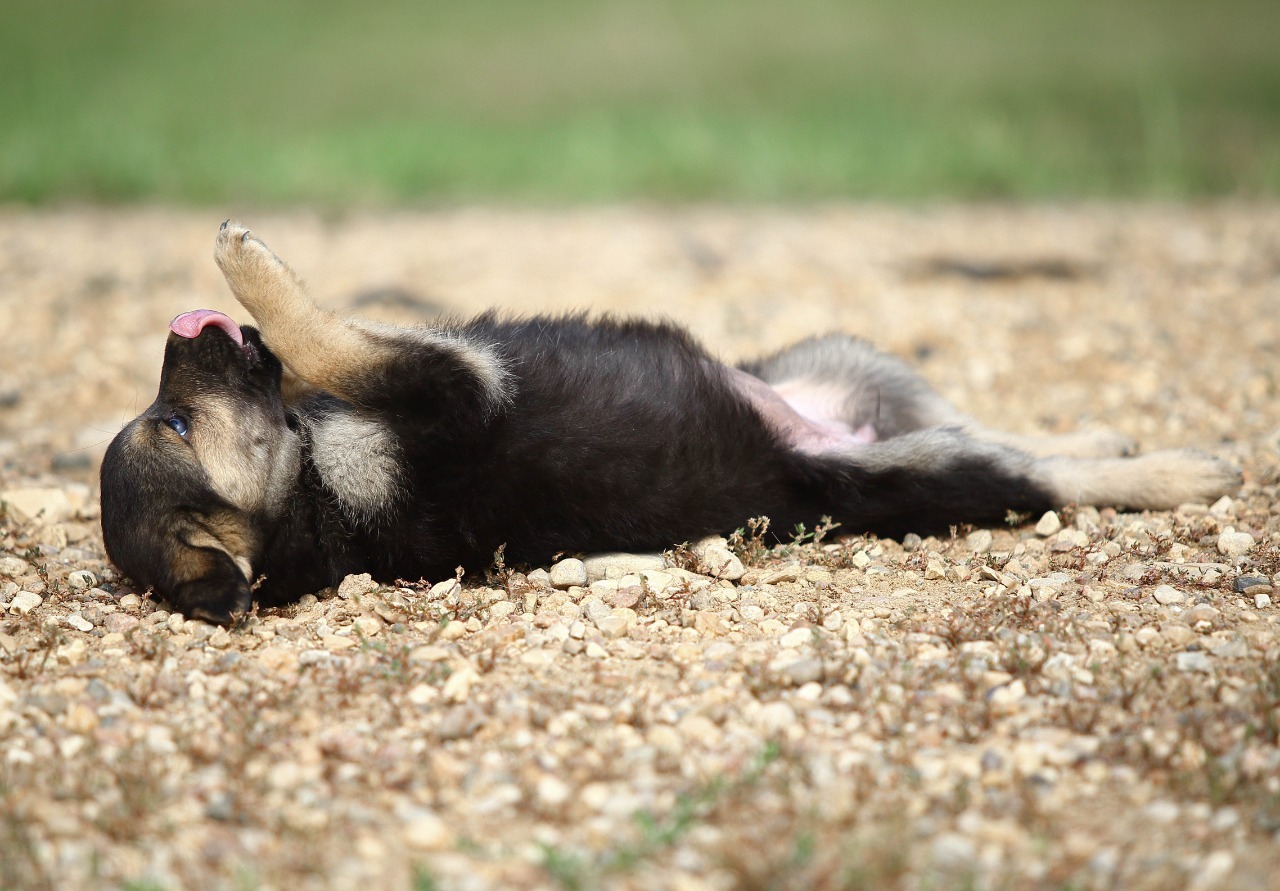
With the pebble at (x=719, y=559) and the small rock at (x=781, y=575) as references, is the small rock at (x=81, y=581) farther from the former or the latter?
the small rock at (x=781, y=575)

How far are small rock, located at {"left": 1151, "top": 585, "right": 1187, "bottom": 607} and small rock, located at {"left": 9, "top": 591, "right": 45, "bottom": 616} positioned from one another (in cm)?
374

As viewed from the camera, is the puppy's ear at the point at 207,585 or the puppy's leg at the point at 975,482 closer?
the puppy's ear at the point at 207,585

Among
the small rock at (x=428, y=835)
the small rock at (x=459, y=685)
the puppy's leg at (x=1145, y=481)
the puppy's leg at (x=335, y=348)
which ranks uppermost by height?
the puppy's leg at (x=335, y=348)

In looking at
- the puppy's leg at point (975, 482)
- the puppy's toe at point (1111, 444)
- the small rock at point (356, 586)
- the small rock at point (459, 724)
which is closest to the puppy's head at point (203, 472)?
the small rock at point (356, 586)

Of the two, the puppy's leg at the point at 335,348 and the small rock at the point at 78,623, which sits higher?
the puppy's leg at the point at 335,348

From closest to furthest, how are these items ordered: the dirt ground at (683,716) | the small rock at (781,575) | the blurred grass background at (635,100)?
1. the dirt ground at (683,716)
2. the small rock at (781,575)
3. the blurred grass background at (635,100)

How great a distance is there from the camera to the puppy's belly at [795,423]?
451 centimetres

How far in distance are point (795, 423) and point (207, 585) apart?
7.91 feet

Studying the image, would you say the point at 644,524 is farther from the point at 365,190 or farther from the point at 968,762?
the point at 365,190

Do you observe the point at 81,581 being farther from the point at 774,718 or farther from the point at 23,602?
the point at 774,718

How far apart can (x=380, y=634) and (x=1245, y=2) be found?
44.9 feet

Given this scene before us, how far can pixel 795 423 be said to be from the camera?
4.59 metres

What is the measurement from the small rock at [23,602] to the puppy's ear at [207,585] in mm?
560

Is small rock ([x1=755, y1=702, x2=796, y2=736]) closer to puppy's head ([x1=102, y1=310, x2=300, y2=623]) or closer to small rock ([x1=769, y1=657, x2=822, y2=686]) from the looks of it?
small rock ([x1=769, y1=657, x2=822, y2=686])
